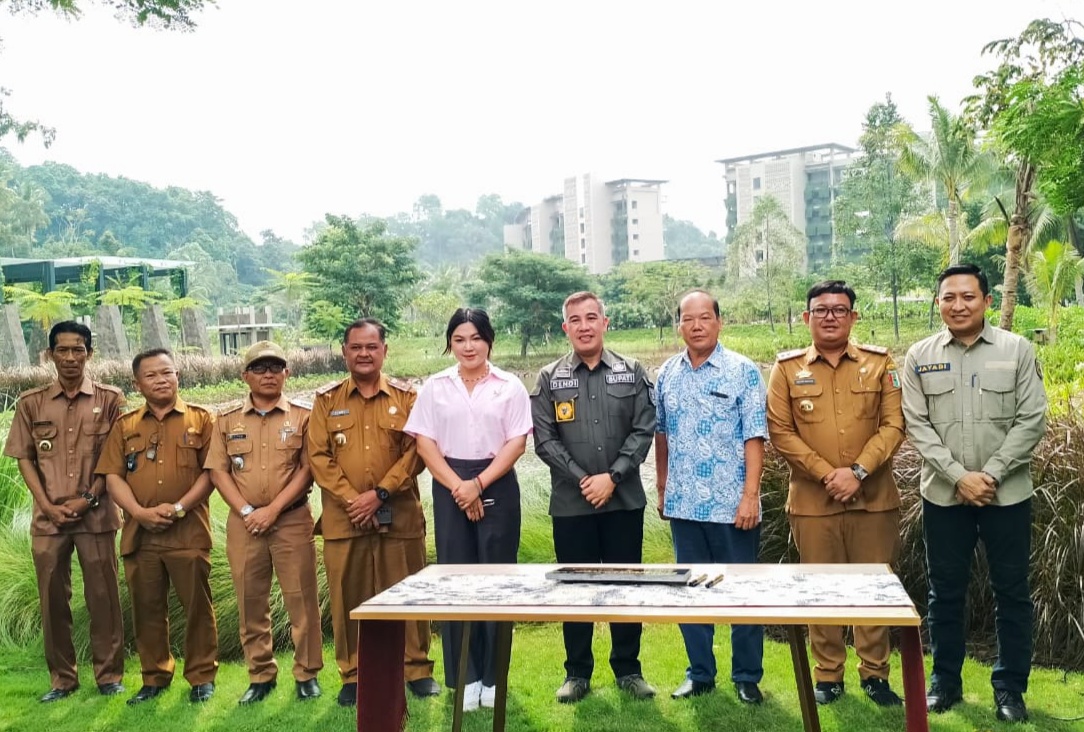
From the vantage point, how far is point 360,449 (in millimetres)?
3775

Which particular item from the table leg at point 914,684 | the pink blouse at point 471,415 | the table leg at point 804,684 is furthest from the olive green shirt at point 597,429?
the table leg at point 914,684

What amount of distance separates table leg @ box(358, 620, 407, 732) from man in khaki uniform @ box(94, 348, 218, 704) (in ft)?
4.30

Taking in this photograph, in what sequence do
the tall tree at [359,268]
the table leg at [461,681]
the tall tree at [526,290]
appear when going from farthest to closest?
the tall tree at [526,290], the tall tree at [359,268], the table leg at [461,681]

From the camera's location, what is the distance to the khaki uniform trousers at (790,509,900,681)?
11.5 feet

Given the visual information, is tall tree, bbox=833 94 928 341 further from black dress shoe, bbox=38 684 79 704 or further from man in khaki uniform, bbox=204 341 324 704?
black dress shoe, bbox=38 684 79 704

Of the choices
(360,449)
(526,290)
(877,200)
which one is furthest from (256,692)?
(877,200)

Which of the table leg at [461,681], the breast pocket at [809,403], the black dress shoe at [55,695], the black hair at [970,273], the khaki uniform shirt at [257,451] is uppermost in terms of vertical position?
the black hair at [970,273]

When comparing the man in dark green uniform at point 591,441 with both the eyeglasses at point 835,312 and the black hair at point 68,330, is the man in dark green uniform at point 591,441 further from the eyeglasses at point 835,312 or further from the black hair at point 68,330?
the black hair at point 68,330

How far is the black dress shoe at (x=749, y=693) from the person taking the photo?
3.61m

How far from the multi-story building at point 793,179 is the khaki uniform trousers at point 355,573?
13.9 metres

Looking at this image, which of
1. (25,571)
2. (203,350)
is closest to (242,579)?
(25,571)

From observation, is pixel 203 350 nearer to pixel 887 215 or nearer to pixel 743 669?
pixel 743 669

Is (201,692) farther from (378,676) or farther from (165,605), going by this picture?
(378,676)

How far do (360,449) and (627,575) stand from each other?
1403 millimetres
